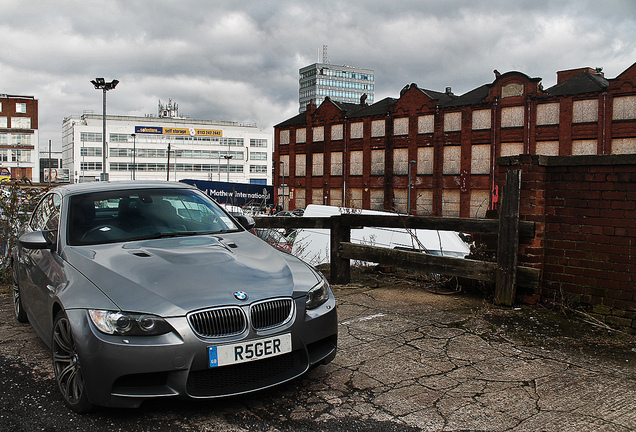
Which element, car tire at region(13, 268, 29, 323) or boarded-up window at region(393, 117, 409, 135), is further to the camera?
boarded-up window at region(393, 117, 409, 135)

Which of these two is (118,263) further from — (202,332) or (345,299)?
(345,299)

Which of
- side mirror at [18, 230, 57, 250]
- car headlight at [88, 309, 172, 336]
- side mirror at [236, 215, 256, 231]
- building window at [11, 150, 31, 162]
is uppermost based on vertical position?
building window at [11, 150, 31, 162]

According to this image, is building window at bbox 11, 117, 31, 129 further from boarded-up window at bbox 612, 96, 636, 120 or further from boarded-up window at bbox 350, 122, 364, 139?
boarded-up window at bbox 612, 96, 636, 120

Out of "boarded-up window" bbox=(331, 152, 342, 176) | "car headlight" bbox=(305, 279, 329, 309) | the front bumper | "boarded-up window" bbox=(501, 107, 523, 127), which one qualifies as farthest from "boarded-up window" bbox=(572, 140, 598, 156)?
the front bumper

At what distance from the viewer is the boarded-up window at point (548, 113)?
4616 cm

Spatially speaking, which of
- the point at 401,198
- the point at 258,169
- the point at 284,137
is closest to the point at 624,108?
the point at 401,198

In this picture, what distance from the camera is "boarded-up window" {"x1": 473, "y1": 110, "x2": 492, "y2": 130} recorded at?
49.3 m

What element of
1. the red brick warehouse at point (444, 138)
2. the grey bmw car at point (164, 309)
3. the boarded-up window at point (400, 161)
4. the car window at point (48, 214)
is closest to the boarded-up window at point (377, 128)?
the red brick warehouse at point (444, 138)

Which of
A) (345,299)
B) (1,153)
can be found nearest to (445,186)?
(345,299)

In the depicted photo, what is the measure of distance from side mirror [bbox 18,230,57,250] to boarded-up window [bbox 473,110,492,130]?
163 ft

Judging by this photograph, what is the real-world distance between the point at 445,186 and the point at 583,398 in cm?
5024

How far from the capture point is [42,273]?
4.03 metres

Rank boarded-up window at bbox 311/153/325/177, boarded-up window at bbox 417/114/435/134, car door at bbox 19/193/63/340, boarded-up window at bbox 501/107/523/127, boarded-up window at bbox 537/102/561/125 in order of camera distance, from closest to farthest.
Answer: car door at bbox 19/193/63/340 → boarded-up window at bbox 537/102/561/125 → boarded-up window at bbox 501/107/523/127 → boarded-up window at bbox 417/114/435/134 → boarded-up window at bbox 311/153/325/177

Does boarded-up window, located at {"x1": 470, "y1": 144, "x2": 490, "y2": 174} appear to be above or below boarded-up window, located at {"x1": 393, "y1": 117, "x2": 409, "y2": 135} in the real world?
below
